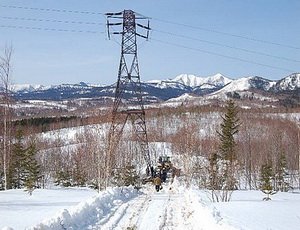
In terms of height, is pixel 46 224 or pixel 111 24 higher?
pixel 111 24

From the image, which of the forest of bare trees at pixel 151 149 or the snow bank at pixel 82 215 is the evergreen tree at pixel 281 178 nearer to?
the forest of bare trees at pixel 151 149

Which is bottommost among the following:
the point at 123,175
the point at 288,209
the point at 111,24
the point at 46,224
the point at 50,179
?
the point at 50,179

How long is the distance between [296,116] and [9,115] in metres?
123

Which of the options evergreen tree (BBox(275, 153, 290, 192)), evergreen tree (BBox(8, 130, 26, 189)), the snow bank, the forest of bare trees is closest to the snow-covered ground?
the snow bank

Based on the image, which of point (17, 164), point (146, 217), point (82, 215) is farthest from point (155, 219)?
point (17, 164)

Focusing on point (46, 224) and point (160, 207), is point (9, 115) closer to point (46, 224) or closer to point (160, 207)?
point (160, 207)

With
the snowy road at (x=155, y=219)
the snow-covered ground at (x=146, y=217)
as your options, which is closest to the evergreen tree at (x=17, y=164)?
the snow-covered ground at (x=146, y=217)

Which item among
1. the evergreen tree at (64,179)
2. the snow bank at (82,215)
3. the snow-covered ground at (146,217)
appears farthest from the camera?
the evergreen tree at (64,179)

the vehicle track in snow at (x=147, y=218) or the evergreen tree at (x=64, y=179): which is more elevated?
the vehicle track in snow at (x=147, y=218)

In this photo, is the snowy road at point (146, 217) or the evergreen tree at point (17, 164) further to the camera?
the evergreen tree at point (17, 164)

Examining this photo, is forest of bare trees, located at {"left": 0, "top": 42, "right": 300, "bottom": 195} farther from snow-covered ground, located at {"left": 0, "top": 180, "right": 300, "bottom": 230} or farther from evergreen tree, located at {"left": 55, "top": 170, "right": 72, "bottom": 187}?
snow-covered ground, located at {"left": 0, "top": 180, "right": 300, "bottom": 230}

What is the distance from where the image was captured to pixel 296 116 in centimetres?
14125

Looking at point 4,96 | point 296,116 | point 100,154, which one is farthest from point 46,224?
point 296,116

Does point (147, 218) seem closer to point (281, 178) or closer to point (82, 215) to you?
point (82, 215)
